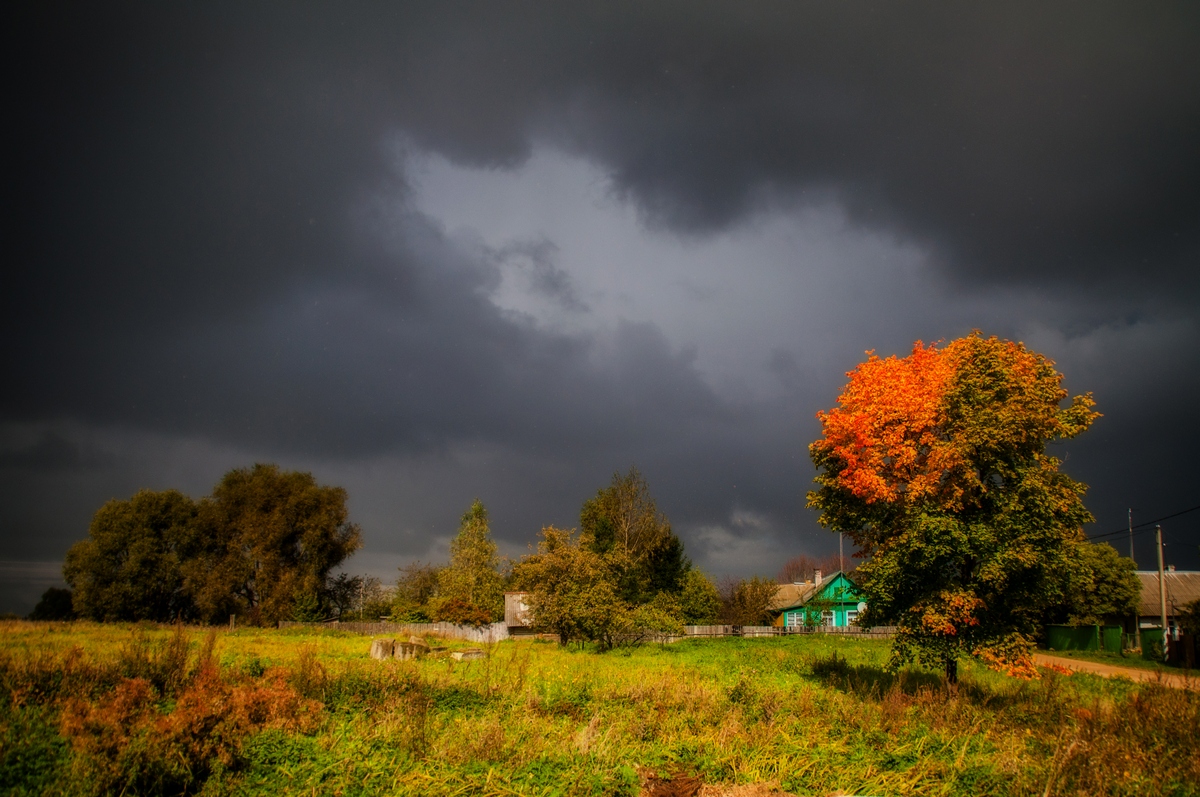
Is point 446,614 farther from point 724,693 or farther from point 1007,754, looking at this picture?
point 1007,754

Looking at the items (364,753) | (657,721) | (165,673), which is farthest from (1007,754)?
(165,673)

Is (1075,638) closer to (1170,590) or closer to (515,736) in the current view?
(1170,590)

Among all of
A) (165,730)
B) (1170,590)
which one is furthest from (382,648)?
(1170,590)

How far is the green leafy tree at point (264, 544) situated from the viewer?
163 ft

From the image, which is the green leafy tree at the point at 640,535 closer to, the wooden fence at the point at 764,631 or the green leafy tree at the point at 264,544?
the wooden fence at the point at 764,631

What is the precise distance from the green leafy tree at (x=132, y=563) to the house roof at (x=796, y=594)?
4971cm

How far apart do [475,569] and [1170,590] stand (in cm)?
5549

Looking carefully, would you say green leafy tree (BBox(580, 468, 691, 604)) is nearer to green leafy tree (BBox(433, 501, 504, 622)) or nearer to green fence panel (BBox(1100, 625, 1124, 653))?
green leafy tree (BBox(433, 501, 504, 622))

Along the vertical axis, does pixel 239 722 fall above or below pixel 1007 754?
above

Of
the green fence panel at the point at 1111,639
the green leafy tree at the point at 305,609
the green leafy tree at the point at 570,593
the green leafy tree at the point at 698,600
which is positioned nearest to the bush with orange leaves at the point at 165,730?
the green leafy tree at the point at 570,593

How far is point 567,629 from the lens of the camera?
32.1 meters

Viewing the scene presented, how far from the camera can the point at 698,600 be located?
56.6m

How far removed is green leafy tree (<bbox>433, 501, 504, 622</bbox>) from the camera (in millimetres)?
58688

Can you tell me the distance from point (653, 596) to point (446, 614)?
52.2ft
